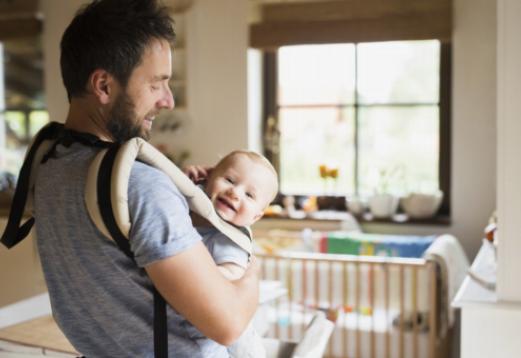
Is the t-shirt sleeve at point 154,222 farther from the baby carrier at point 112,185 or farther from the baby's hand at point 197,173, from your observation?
the baby's hand at point 197,173

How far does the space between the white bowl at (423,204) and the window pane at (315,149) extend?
0.45 metres

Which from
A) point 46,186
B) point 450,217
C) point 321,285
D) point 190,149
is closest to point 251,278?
point 46,186

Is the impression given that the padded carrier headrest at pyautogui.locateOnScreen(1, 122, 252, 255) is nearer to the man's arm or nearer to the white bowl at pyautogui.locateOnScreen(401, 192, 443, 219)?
the man's arm

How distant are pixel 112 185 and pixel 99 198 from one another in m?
0.03

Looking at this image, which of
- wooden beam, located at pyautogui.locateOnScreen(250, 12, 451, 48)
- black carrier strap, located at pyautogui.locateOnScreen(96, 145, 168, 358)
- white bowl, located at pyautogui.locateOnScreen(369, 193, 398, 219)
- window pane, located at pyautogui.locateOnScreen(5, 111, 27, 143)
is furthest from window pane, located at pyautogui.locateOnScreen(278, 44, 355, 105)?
black carrier strap, located at pyautogui.locateOnScreen(96, 145, 168, 358)

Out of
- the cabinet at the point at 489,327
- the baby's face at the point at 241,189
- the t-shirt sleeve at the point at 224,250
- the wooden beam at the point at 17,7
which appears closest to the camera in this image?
the t-shirt sleeve at the point at 224,250

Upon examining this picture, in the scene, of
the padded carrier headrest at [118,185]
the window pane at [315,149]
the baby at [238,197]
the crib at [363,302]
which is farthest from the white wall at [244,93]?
the padded carrier headrest at [118,185]

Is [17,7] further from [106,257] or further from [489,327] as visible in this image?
[106,257]

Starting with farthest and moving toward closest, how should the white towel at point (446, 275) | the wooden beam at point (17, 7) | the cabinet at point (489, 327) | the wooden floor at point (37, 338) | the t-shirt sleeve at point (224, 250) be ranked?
the wooden beam at point (17, 7)
the white towel at point (446, 275)
the cabinet at point (489, 327)
the wooden floor at point (37, 338)
the t-shirt sleeve at point (224, 250)

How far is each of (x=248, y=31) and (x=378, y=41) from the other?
0.83 meters

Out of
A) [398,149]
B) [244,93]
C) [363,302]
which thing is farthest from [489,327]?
[244,93]

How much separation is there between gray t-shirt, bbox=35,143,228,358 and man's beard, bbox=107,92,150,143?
2.2 inches

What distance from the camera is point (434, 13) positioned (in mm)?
4336

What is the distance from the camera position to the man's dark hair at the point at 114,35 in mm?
1048
